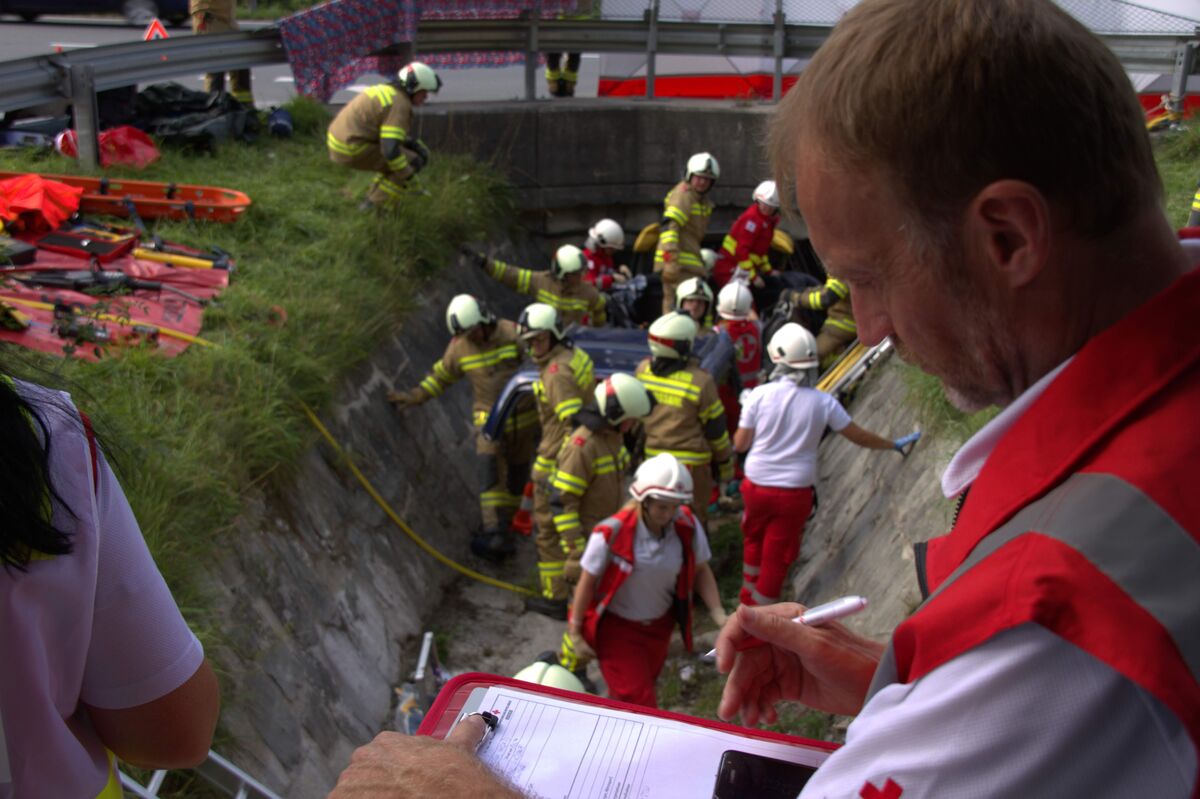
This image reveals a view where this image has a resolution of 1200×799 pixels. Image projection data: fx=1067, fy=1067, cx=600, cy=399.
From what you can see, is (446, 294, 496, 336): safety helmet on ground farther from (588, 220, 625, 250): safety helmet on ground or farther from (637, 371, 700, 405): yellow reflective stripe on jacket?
(588, 220, 625, 250): safety helmet on ground

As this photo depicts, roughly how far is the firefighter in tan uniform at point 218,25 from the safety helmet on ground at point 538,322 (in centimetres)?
545

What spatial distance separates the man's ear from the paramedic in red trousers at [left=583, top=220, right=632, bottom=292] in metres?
10.3

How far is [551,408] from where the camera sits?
7.62 metres

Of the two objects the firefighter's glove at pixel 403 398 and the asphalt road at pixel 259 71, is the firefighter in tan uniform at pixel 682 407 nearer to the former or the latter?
the firefighter's glove at pixel 403 398

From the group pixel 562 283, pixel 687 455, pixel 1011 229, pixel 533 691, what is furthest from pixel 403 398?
pixel 1011 229

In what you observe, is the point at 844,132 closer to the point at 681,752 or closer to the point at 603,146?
the point at 681,752

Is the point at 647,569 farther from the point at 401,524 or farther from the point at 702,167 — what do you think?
the point at 702,167

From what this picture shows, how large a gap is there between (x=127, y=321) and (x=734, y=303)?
4.92 m

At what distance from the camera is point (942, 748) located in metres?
0.93

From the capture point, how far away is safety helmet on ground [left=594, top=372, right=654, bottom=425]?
6.66 metres

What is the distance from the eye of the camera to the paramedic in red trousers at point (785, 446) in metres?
A: 6.60

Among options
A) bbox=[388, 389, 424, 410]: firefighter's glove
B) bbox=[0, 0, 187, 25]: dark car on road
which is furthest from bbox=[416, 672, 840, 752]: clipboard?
bbox=[0, 0, 187, 25]: dark car on road

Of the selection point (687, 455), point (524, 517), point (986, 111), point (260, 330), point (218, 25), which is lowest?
point (524, 517)

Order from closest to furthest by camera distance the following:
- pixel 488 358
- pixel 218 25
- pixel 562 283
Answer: pixel 488 358 < pixel 562 283 < pixel 218 25
